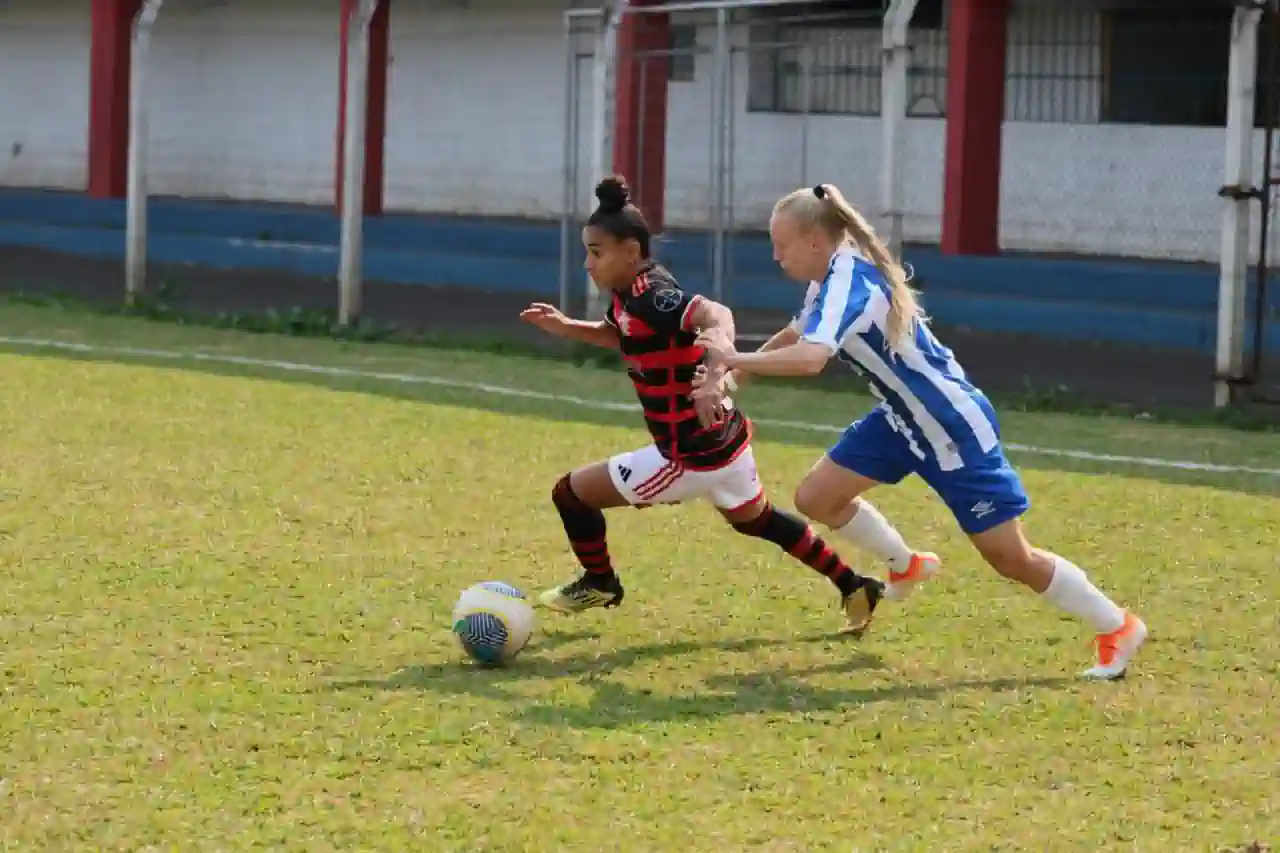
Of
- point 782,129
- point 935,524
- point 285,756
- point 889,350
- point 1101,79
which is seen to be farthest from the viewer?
point 782,129

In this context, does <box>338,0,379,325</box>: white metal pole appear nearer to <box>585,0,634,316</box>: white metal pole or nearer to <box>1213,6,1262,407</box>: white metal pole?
<box>585,0,634,316</box>: white metal pole

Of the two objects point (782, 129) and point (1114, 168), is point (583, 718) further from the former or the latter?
point (782, 129)

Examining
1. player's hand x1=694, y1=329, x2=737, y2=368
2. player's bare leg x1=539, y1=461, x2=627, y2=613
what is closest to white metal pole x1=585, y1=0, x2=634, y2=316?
player's bare leg x1=539, y1=461, x2=627, y2=613

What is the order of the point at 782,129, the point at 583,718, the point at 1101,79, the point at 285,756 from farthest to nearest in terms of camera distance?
the point at 782,129
the point at 1101,79
the point at 583,718
the point at 285,756

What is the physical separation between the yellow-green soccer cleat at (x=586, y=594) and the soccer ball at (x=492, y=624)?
0.59m

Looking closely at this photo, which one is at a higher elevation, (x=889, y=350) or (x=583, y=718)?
(x=889, y=350)

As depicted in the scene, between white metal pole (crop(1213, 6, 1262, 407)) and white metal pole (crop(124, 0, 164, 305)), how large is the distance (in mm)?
8795

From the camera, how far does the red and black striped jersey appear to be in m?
6.77

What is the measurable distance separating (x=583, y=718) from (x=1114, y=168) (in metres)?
14.6

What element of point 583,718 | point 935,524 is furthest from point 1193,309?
point 583,718

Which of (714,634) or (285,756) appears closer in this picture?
(285,756)

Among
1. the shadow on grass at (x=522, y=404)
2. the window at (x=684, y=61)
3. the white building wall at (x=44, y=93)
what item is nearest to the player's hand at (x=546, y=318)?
the shadow on grass at (x=522, y=404)

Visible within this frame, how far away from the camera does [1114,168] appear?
1958 centimetres

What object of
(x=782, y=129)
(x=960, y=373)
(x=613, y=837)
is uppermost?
(x=782, y=129)
